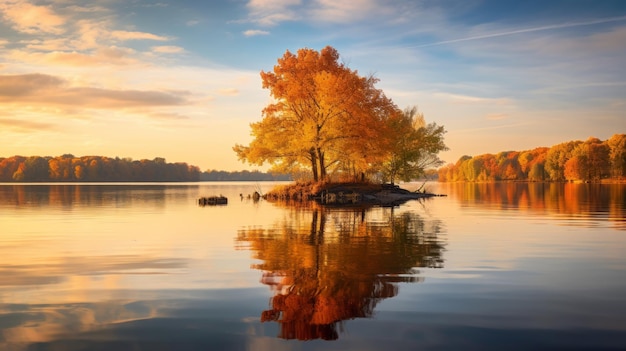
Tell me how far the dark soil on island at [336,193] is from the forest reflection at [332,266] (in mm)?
26457

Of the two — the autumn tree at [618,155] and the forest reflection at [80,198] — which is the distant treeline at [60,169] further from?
the autumn tree at [618,155]

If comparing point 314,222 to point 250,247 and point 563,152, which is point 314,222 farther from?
point 563,152

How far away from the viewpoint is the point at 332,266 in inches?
526

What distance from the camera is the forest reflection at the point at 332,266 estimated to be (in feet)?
28.3

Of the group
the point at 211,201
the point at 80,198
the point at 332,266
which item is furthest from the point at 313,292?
the point at 80,198

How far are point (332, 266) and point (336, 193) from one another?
38974mm

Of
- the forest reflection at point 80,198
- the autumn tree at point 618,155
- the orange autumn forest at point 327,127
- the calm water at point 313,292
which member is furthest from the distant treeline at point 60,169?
the calm water at point 313,292

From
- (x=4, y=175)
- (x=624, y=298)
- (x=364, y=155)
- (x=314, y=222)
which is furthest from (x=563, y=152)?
(x=4, y=175)

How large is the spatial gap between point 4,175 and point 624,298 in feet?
713

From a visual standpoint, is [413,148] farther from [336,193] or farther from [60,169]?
[60,169]

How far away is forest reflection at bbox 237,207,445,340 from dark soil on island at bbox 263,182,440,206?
2646 centimetres

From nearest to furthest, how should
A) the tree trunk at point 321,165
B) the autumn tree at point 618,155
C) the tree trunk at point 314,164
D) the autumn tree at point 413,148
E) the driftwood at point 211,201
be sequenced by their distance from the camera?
the driftwood at point 211,201 → the tree trunk at point 321,165 → the tree trunk at point 314,164 → the autumn tree at point 413,148 → the autumn tree at point 618,155

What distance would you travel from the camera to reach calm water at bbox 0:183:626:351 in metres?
7.61

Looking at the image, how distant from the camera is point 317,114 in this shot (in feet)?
177
